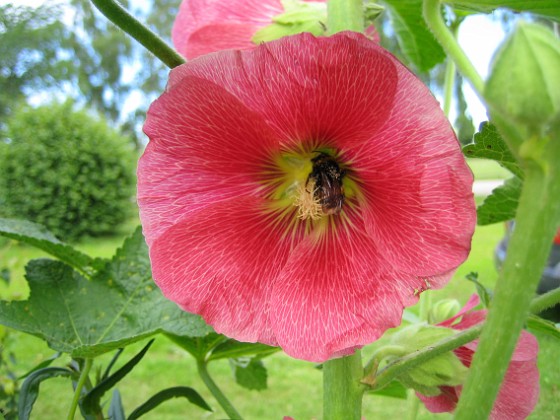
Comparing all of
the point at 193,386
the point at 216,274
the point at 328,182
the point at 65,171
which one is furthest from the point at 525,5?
the point at 65,171

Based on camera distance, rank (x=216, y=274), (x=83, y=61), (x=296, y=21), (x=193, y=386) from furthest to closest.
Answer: (x=83, y=61) → (x=193, y=386) → (x=296, y=21) → (x=216, y=274)

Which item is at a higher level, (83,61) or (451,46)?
(83,61)

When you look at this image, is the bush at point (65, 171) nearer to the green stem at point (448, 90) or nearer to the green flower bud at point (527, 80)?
the green stem at point (448, 90)

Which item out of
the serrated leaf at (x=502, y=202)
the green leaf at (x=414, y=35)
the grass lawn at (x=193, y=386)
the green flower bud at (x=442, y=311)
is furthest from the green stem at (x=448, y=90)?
the grass lawn at (x=193, y=386)

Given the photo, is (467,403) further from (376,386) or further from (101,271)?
(101,271)

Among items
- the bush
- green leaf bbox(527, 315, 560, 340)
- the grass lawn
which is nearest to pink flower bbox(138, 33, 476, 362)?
green leaf bbox(527, 315, 560, 340)

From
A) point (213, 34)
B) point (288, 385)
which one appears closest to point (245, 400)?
point (288, 385)

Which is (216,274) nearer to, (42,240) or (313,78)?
(313,78)
